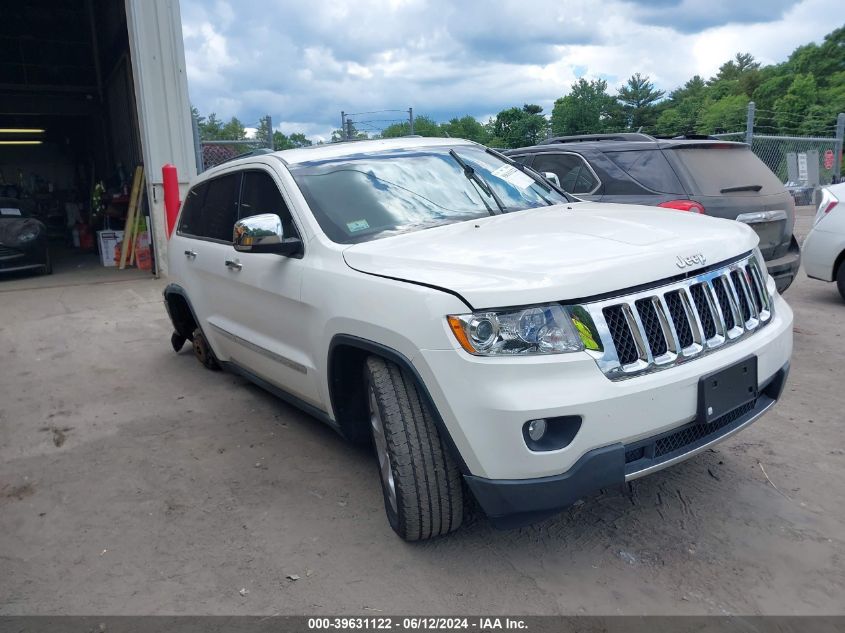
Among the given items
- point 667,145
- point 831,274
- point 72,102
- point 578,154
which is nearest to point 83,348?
point 578,154

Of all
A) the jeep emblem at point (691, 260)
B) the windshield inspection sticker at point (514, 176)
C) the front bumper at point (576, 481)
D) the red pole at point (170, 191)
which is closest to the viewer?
the front bumper at point (576, 481)

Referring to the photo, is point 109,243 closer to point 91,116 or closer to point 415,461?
point 91,116

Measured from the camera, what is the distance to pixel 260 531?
3383mm

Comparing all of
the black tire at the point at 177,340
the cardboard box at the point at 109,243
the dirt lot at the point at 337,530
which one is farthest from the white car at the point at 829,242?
the cardboard box at the point at 109,243

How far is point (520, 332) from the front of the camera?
2613 millimetres

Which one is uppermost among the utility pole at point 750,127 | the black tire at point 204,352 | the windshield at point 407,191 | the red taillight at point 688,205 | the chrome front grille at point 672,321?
the utility pole at point 750,127

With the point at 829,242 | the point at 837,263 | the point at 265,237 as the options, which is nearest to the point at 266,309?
the point at 265,237

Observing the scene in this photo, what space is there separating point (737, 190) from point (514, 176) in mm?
2443

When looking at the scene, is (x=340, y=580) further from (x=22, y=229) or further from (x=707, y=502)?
(x=22, y=229)

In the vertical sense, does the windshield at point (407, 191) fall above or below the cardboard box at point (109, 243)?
above

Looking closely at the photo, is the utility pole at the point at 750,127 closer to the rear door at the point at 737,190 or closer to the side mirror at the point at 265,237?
the rear door at the point at 737,190

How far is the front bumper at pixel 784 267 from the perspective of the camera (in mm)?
5836

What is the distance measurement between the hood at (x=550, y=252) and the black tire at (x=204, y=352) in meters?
2.88

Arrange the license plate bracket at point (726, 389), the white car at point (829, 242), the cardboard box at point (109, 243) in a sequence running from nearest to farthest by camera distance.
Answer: the license plate bracket at point (726, 389)
the white car at point (829, 242)
the cardboard box at point (109, 243)
